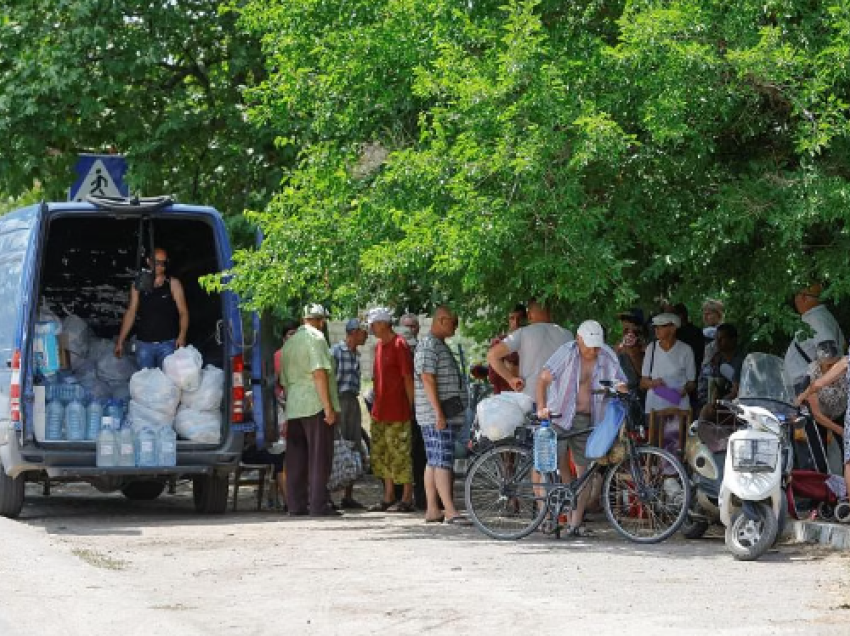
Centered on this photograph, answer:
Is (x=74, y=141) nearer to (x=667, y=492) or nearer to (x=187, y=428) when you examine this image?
(x=187, y=428)

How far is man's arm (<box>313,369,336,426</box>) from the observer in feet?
55.9

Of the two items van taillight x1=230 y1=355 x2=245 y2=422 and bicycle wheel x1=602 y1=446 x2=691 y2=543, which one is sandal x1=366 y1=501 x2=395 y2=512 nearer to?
van taillight x1=230 y1=355 x2=245 y2=422

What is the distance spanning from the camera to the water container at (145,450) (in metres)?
16.4

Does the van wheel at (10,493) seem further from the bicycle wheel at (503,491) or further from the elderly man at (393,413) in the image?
the bicycle wheel at (503,491)

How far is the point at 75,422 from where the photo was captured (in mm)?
16578

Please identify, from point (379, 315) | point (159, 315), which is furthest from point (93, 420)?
point (379, 315)

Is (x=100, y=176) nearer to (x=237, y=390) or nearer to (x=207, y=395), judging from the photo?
(x=207, y=395)

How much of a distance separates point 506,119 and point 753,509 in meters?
A: 3.30

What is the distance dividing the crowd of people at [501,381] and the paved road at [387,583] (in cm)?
91

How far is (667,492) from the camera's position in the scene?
1428 centimetres

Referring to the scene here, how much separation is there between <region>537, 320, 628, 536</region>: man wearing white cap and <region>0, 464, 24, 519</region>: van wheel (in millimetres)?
4482

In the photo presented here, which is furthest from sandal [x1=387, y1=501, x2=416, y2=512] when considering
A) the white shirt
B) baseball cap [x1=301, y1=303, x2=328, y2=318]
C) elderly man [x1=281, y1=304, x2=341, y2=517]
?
the white shirt

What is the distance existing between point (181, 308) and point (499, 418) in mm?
3627

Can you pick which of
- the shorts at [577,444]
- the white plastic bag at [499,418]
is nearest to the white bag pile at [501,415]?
the white plastic bag at [499,418]
